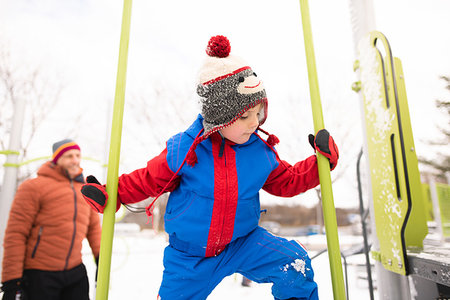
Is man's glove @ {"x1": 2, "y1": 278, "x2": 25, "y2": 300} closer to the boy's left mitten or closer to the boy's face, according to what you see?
the boy's left mitten

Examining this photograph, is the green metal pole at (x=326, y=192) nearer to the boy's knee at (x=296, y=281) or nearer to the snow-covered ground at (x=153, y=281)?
the boy's knee at (x=296, y=281)

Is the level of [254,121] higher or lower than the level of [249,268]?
higher

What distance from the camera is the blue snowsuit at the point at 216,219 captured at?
1007 mm

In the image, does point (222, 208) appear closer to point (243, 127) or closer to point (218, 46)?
point (243, 127)

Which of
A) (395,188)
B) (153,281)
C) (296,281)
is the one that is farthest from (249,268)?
(153,281)

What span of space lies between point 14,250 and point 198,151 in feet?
4.94

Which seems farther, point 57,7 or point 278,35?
point 57,7

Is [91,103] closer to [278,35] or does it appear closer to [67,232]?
[278,35]

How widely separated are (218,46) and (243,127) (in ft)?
1.03

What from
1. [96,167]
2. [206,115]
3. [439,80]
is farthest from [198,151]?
[439,80]

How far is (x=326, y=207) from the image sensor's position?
1.04 metres

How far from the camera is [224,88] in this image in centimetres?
102

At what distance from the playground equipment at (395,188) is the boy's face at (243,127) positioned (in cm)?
62

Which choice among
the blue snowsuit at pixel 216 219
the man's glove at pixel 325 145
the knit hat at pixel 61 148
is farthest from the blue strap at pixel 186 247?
the knit hat at pixel 61 148
